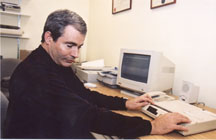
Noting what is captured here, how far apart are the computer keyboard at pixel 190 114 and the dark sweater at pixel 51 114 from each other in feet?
0.61

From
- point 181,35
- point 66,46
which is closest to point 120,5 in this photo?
point 181,35

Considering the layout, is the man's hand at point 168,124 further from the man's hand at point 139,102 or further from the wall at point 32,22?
the wall at point 32,22

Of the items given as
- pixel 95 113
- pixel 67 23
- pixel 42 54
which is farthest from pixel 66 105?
pixel 67 23

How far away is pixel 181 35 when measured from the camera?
1608 mm

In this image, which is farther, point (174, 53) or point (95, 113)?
point (174, 53)

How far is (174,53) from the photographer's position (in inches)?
66.2

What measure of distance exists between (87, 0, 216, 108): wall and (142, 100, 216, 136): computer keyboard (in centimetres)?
41

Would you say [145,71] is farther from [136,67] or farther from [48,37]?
[48,37]

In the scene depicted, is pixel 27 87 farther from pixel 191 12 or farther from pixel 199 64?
pixel 191 12

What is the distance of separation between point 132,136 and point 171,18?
123 cm

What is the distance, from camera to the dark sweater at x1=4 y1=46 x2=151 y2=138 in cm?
84

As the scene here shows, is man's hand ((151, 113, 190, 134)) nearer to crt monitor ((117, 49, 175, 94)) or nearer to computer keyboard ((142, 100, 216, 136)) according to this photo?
computer keyboard ((142, 100, 216, 136))

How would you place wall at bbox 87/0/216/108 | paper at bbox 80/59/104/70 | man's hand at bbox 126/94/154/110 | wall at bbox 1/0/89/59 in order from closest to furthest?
man's hand at bbox 126/94/154/110 < wall at bbox 87/0/216/108 < paper at bbox 80/59/104/70 < wall at bbox 1/0/89/59

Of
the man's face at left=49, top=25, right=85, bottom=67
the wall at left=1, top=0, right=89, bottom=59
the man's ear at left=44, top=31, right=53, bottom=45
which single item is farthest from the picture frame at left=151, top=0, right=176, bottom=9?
the wall at left=1, top=0, right=89, bottom=59
